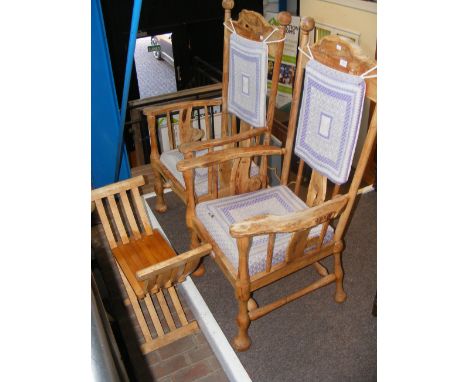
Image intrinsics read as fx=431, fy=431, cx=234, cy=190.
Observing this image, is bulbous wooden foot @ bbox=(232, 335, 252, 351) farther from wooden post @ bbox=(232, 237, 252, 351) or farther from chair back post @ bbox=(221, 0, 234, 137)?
chair back post @ bbox=(221, 0, 234, 137)

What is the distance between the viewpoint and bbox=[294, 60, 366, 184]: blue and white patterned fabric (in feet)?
5.67

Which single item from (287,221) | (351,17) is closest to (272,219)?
(287,221)

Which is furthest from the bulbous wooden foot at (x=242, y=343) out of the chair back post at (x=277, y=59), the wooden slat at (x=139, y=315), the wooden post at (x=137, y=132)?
the wooden post at (x=137, y=132)

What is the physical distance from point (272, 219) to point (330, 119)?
0.56 meters

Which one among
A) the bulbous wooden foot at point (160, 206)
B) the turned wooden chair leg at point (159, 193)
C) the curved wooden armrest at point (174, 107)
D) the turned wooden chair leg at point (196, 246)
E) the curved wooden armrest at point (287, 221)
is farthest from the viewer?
the bulbous wooden foot at point (160, 206)

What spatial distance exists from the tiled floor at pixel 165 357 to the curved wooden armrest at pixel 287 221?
2.83 feet

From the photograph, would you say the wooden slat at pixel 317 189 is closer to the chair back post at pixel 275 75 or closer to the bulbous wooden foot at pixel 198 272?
the chair back post at pixel 275 75

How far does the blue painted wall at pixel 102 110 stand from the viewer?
2883 millimetres

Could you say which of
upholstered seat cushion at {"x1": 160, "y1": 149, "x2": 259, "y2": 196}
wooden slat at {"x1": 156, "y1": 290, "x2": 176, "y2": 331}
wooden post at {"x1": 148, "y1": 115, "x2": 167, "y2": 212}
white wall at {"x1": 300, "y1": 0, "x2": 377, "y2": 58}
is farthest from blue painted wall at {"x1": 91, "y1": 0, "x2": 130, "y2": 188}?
white wall at {"x1": 300, "y1": 0, "x2": 377, "y2": 58}

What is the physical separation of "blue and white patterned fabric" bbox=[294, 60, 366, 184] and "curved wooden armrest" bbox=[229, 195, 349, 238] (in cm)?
22

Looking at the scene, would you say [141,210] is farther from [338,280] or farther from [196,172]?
[338,280]

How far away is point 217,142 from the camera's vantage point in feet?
7.69
